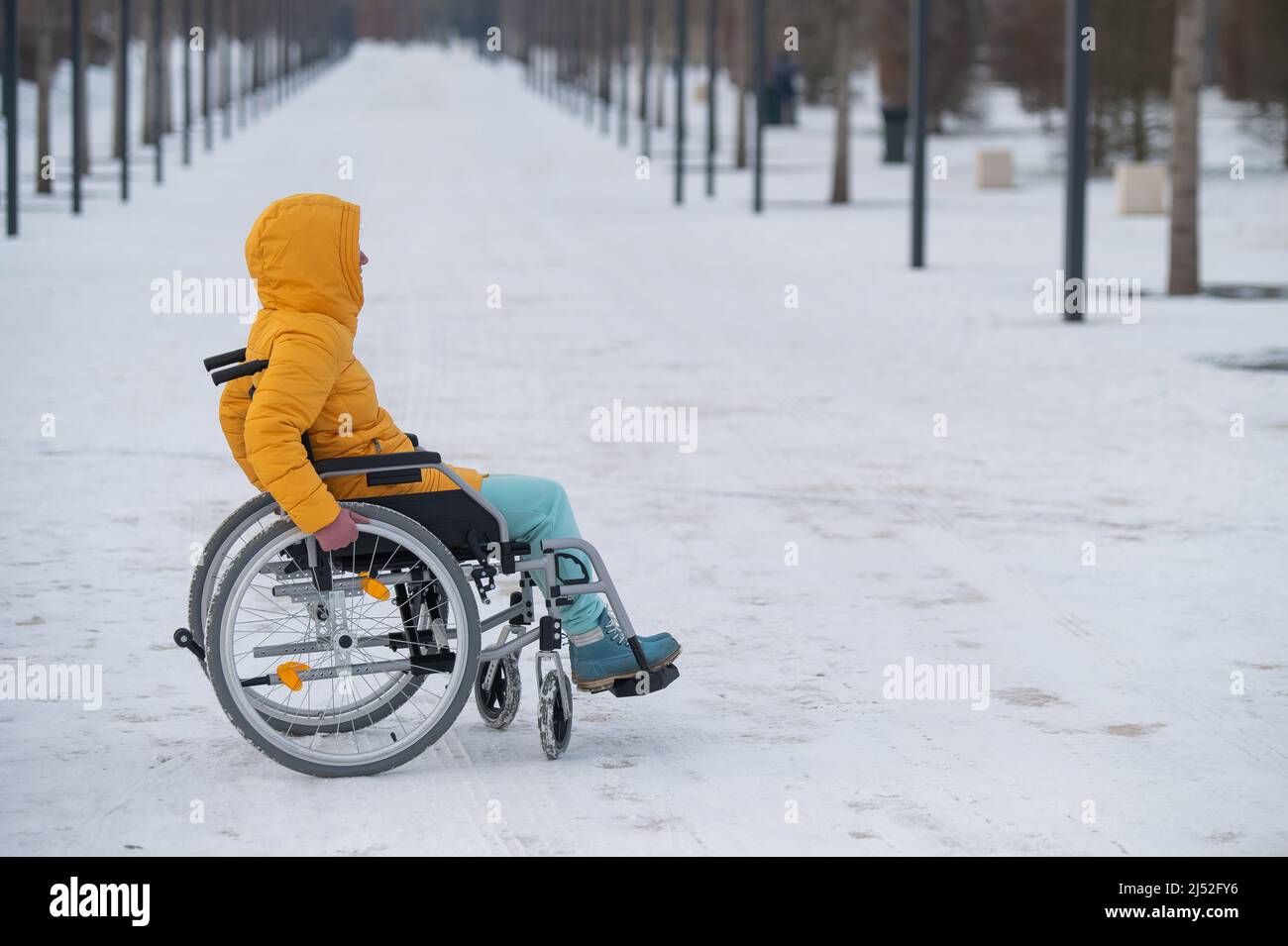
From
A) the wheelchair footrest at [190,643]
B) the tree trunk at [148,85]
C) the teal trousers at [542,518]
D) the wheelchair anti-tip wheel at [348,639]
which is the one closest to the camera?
the wheelchair anti-tip wheel at [348,639]

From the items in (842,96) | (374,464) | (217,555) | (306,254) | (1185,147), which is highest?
(842,96)

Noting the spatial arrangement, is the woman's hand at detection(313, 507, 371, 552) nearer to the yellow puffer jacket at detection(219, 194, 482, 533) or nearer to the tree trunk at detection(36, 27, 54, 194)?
the yellow puffer jacket at detection(219, 194, 482, 533)

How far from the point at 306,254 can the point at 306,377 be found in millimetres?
330

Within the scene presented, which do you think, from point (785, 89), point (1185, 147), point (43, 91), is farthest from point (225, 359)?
point (785, 89)

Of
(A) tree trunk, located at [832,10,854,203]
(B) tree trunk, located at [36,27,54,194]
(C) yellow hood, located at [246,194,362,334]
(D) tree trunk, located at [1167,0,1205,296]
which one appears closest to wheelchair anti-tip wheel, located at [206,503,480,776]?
(C) yellow hood, located at [246,194,362,334]

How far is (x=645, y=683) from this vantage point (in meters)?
5.75

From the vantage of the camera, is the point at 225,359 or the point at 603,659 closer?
the point at 225,359

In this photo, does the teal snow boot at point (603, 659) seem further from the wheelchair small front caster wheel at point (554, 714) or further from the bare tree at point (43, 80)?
the bare tree at point (43, 80)

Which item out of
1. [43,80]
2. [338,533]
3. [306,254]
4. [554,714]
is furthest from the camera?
[43,80]

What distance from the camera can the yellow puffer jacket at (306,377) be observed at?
5.26 metres

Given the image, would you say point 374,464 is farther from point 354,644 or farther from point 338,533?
point 354,644

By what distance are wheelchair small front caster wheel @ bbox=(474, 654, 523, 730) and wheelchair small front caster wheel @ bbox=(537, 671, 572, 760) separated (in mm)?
264

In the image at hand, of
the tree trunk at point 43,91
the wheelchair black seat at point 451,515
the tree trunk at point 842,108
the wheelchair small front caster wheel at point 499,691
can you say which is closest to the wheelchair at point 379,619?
the wheelchair black seat at point 451,515

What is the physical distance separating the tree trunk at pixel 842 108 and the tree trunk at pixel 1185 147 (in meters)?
12.2
